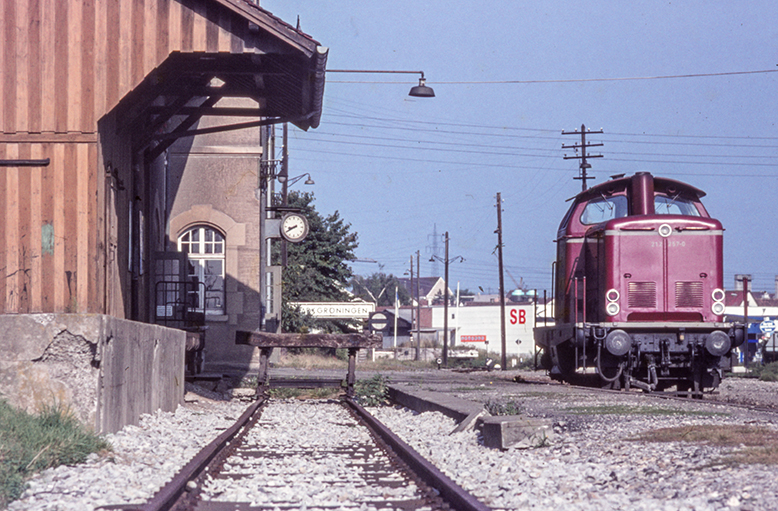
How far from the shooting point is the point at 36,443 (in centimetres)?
615

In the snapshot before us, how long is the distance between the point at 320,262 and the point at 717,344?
4136cm

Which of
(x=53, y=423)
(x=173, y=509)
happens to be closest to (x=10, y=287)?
(x=53, y=423)

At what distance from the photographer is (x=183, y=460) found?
6723mm

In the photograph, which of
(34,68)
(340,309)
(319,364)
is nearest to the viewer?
(34,68)

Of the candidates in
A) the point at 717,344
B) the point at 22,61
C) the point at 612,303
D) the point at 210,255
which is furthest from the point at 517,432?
the point at 210,255

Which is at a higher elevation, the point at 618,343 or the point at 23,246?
the point at 23,246

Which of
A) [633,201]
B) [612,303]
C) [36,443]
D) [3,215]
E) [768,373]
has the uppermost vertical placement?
[633,201]

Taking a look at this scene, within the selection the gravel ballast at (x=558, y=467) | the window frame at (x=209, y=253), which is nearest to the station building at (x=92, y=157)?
the gravel ballast at (x=558, y=467)

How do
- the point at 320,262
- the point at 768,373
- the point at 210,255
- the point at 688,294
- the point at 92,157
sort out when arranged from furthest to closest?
1. the point at 320,262
2. the point at 210,255
3. the point at 768,373
4. the point at 688,294
5. the point at 92,157

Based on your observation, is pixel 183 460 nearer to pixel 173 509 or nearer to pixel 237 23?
pixel 173 509

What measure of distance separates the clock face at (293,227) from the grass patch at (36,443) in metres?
20.4

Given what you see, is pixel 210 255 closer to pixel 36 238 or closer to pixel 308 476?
pixel 36 238

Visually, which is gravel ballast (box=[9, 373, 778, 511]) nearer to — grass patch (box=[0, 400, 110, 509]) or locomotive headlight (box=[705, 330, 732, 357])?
grass patch (box=[0, 400, 110, 509])

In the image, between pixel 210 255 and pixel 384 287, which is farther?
pixel 384 287
